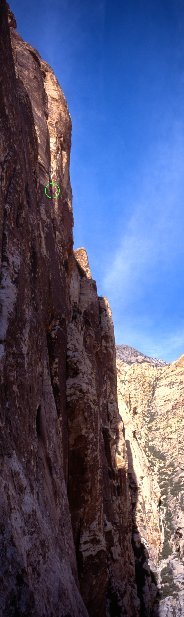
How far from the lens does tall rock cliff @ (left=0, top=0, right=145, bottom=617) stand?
8500 mm

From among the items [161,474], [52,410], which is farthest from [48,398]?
[161,474]

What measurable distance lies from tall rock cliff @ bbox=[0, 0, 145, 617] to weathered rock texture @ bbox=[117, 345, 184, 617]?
32.0 feet

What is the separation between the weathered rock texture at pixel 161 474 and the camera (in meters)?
32.1

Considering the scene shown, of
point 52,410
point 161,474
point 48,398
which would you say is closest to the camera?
point 48,398

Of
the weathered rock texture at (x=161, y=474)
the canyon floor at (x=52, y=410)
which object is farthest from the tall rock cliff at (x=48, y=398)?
the weathered rock texture at (x=161, y=474)

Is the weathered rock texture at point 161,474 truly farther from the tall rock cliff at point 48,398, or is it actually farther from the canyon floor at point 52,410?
the tall rock cliff at point 48,398

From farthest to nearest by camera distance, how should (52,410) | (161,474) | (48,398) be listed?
(161,474)
(52,410)
(48,398)

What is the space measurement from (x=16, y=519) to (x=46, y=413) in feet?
15.3

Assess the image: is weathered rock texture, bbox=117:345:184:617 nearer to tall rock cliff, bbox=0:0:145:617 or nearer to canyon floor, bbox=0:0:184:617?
canyon floor, bbox=0:0:184:617

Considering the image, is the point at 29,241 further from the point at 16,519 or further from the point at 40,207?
the point at 16,519

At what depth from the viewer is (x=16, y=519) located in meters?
7.84

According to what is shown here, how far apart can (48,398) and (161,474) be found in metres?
37.9

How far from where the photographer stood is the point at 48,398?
13.1 metres

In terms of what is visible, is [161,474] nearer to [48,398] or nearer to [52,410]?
[52,410]
